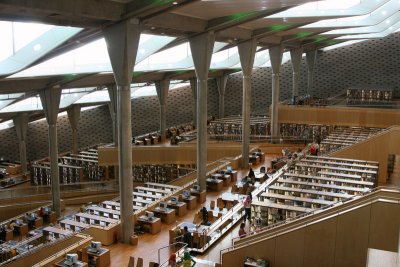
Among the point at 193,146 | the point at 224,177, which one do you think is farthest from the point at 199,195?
the point at 193,146

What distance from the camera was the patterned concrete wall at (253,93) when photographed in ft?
129

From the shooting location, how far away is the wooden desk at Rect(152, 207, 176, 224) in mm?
19688

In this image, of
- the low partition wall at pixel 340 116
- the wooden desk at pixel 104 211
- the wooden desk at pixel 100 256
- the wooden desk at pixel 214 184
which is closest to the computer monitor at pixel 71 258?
the wooden desk at pixel 100 256

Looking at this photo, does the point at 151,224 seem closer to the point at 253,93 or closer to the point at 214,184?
the point at 214,184

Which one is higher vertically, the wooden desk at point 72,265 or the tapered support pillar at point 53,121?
the tapered support pillar at point 53,121

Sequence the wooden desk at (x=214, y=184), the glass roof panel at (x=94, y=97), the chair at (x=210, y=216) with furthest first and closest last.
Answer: the glass roof panel at (x=94, y=97) < the wooden desk at (x=214, y=184) < the chair at (x=210, y=216)

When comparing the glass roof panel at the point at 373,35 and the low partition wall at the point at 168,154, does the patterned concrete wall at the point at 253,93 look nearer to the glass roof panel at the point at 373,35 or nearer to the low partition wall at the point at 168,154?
the glass roof panel at the point at 373,35

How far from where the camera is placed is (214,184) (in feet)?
79.5

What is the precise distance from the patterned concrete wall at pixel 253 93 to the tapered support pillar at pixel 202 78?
21.2m

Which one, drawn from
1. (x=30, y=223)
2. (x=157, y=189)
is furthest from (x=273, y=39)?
(x=30, y=223)

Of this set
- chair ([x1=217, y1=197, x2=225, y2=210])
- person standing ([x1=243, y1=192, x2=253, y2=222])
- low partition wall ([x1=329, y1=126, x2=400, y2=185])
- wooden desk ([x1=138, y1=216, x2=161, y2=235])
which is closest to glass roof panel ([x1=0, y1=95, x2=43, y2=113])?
wooden desk ([x1=138, y1=216, x2=161, y2=235])

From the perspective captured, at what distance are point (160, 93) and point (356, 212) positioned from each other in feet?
90.8

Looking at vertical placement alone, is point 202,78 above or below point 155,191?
above

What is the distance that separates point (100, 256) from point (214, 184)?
32.8ft
